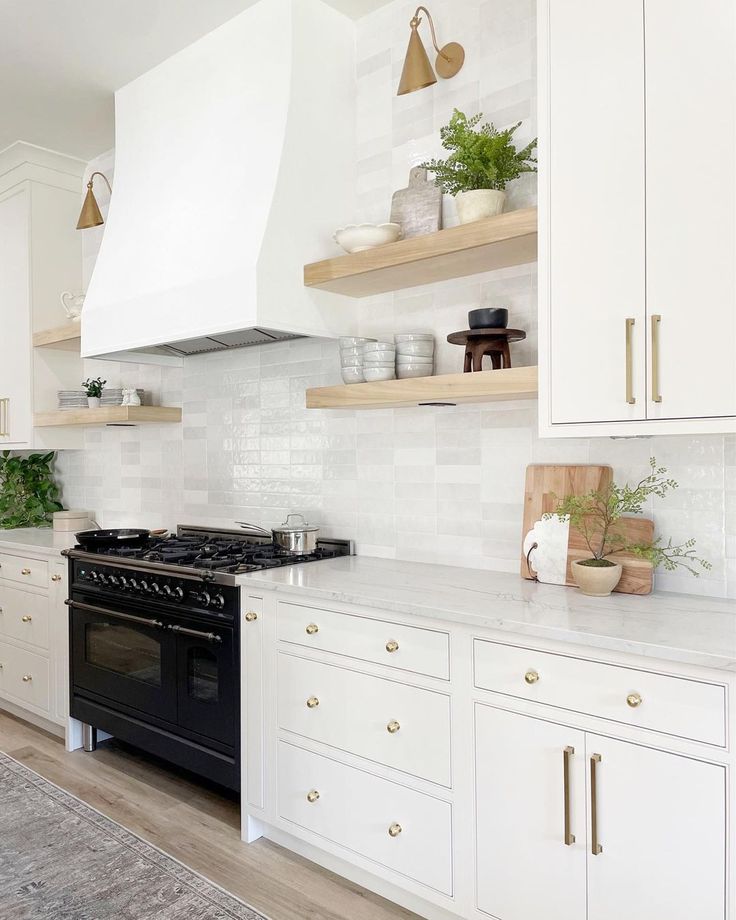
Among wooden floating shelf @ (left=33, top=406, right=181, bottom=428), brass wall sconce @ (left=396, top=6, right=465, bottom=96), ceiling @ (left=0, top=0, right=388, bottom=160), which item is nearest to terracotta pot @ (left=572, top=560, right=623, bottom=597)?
brass wall sconce @ (left=396, top=6, right=465, bottom=96)

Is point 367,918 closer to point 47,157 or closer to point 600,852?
point 600,852

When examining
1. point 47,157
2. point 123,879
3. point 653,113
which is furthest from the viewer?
point 47,157

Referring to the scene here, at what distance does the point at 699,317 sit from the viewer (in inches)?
67.2

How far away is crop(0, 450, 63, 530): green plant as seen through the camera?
4535 mm

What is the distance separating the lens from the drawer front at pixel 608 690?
152 cm

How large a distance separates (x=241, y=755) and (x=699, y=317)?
199cm

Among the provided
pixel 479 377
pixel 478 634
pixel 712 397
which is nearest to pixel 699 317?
pixel 712 397

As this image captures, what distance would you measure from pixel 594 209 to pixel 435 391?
71 centimetres

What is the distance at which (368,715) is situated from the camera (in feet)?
7.05

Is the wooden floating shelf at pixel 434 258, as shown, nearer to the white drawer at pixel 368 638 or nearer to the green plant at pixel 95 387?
the white drawer at pixel 368 638

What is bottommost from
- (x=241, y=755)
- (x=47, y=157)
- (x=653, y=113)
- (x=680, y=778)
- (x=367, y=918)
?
(x=367, y=918)

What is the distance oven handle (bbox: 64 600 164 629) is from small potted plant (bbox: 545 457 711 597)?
159cm

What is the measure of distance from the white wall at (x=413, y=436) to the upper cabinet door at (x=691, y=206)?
381mm

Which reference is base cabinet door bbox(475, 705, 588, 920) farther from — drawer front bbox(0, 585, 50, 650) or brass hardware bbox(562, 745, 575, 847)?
drawer front bbox(0, 585, 50, 650)
